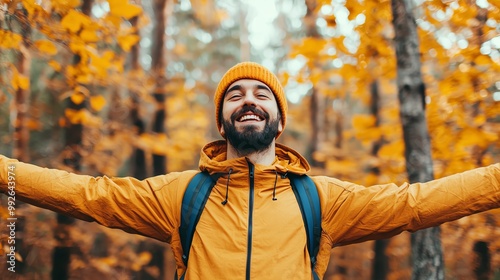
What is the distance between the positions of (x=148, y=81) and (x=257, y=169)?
6.18 meters

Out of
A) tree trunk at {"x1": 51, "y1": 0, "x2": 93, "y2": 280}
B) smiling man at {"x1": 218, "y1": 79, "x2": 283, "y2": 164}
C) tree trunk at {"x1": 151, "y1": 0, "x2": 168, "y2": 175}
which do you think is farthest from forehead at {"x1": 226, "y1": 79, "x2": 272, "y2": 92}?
tree trunk at {"x1": 151, "y1": 0, "x2": 168, "y2": 175}

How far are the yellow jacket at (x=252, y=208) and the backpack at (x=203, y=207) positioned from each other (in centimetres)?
4

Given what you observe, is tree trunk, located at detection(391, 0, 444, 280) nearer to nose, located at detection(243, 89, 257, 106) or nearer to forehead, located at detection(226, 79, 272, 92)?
forehead, located at detection(226, 79, 272, 92)

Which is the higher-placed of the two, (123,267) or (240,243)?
(240,243)

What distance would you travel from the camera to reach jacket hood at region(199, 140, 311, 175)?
2.57m

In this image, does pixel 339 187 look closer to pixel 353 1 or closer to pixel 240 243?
pixel 240 243

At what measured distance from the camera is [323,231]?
8.27ft

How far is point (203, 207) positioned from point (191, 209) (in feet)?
0.25

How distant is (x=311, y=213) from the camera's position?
248 centimetres

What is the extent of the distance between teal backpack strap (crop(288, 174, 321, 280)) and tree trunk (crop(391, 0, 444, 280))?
1.33m

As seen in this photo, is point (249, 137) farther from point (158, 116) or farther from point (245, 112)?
point (158, 116)

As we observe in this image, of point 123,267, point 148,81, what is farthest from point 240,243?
point 123,267

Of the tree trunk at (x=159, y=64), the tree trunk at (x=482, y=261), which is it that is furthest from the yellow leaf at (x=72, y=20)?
the tree trunk at (x=159, y=64)

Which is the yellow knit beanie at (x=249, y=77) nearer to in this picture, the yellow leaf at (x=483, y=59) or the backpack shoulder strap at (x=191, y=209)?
the backpack shoulder strap at (x=191, y=209)
